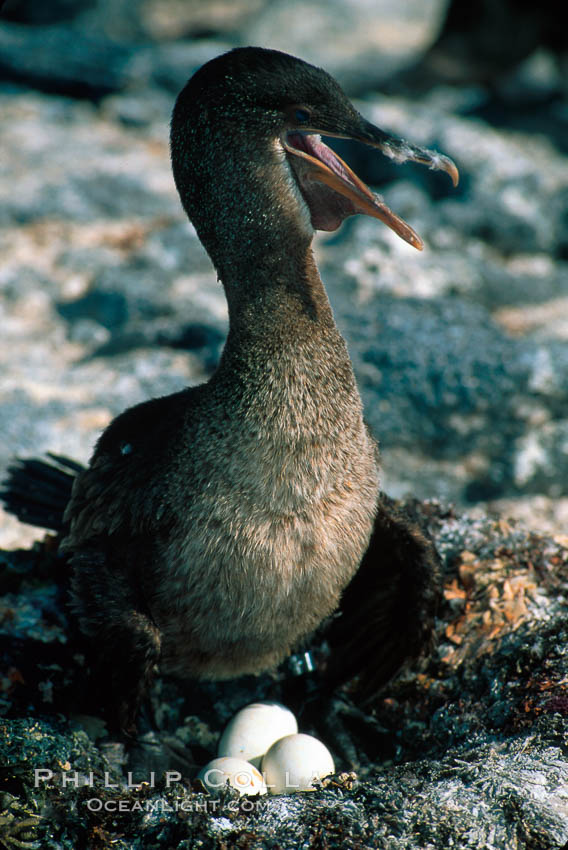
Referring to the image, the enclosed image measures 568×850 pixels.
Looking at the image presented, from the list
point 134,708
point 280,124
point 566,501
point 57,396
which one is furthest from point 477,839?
point 57,396

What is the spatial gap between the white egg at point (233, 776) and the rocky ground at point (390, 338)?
294 mm

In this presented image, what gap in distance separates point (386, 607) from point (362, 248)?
14.0ft

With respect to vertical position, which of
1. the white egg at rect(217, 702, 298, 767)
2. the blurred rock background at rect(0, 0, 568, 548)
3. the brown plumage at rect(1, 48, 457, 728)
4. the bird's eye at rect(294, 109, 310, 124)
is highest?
the blurred rock background at rect(0, 0, 568, 548)

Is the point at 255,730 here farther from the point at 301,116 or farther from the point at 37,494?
the point at 301,116

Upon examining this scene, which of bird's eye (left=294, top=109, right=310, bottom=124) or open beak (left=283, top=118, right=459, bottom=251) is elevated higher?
bird's eye (left=294, top=109, right=310, bottom=124)

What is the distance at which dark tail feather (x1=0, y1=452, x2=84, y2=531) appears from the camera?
4.18 metres

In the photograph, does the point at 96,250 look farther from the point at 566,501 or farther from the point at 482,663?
the point at 482,663

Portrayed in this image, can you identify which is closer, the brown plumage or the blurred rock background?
the brown plumage

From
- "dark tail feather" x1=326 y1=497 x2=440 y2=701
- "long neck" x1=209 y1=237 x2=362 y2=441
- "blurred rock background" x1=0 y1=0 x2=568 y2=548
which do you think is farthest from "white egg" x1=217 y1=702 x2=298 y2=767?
"blurred rock background" x1=0 y1=0 x2=568 y2=548

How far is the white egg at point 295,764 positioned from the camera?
3184 millimetres

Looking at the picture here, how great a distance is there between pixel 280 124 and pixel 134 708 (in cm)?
213

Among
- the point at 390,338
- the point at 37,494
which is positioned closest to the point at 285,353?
the point at 37,494

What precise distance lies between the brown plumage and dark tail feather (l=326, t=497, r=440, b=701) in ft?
1.14

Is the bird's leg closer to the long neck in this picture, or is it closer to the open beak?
the long neck
